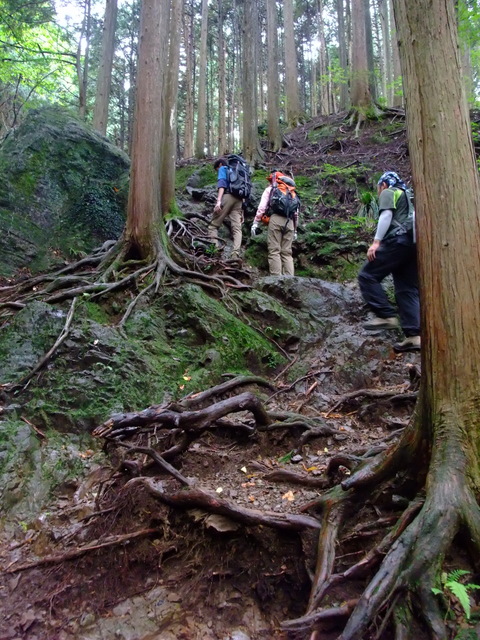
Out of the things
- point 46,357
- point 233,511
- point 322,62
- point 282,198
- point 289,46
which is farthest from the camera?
point 322,62

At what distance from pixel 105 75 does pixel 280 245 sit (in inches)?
447

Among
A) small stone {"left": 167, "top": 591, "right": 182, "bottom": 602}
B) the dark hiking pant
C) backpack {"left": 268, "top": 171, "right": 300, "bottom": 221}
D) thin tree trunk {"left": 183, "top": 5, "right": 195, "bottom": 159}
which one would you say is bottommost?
small stone {"left": 167, "top": 591, "right": 182, "bottom": 602}

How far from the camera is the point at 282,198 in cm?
761

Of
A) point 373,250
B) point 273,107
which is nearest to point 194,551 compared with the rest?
point 373,250

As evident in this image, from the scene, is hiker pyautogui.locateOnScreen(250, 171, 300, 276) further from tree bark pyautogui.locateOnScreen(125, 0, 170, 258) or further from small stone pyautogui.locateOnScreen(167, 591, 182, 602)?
small stone pyautogui.locateOnScreen(167, 591, 182, 602)

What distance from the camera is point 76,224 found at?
832 cm

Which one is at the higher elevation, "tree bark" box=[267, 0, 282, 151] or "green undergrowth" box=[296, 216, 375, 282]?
"tree bark" box=[267, 0, 282, 151]

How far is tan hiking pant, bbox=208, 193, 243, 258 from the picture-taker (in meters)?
8.56

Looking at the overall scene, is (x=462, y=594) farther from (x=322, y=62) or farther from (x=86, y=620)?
(x=322, y=62)

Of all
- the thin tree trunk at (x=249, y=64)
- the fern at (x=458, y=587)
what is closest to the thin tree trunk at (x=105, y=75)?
the thin tree trunk at (x=249, y=64)

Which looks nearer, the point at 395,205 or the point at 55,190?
the point at 395,205

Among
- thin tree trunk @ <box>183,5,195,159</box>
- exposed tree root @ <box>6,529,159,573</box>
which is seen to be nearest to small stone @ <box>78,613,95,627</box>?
exposed tree root @ <box>6,529,159,573</box>

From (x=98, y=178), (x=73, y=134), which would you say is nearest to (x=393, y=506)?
(x=98, y=178)

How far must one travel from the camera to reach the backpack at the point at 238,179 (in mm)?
8305
